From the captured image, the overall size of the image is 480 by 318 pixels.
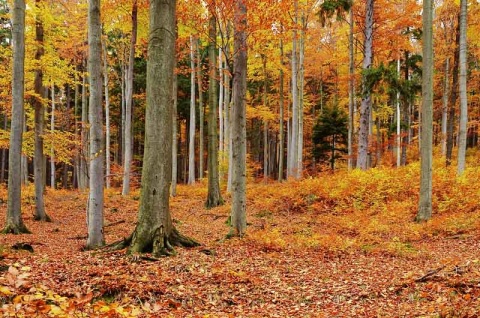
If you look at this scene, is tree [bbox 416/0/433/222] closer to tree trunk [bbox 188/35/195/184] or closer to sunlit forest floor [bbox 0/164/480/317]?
sunlit forest floor [bbox 0/164/480/317]

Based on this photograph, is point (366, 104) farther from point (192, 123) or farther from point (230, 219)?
point (192, 123)

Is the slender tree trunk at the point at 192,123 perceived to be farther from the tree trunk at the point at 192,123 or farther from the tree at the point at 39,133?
the tree at the point at 39,133

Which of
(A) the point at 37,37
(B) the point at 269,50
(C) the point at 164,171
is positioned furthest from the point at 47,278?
(B) the point at 269,50

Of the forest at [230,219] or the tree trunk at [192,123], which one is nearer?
the forest at [230,219]

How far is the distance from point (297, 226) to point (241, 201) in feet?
11.2

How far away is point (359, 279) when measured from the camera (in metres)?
6.34

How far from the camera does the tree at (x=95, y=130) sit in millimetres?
7855

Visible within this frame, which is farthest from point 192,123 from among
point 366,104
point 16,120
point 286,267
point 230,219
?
point 286,267

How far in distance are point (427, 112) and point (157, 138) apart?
8078 mm

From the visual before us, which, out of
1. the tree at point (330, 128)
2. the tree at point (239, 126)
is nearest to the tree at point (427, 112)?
the tree at point (239, 126)

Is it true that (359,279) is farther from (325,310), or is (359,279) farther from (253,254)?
(253,254)

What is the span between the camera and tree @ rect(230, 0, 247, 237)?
368 inches

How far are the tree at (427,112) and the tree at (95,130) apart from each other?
350 inches

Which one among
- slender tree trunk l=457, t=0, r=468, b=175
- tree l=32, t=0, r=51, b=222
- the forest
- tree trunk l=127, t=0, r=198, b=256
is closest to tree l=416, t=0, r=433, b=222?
the forest
